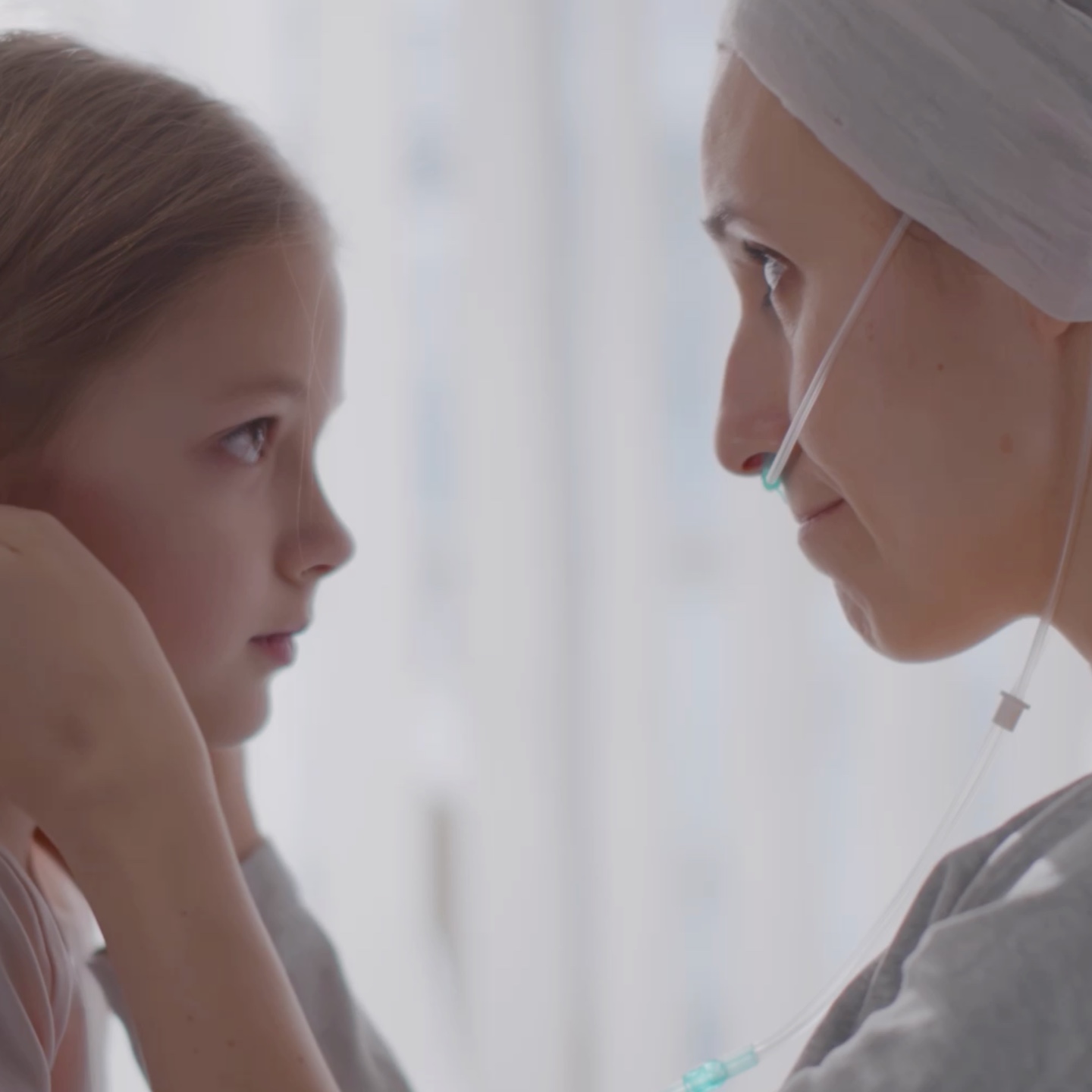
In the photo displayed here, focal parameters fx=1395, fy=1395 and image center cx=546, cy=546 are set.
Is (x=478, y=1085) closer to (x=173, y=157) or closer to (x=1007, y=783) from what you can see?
(x=1007, y=783)

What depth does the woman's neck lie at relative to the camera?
0.90 meters

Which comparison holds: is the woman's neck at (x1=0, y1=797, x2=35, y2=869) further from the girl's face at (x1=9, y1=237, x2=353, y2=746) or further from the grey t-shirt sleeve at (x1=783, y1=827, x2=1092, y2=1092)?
the grey t-shirt sleeve at (x1=783, y1=827, x2=1092, y2=1092)

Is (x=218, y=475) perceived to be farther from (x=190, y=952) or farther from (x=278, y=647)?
(x=190, y=952)

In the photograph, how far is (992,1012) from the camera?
63 cm

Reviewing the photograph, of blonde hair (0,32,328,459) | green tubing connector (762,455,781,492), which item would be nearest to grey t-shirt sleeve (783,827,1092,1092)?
green tubing connector (762,455,781,492)

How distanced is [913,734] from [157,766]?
1.27 metres

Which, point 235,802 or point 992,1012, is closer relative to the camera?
point 992,1012

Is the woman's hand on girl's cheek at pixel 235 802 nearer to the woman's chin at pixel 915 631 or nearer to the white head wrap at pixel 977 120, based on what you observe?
the woman's chin at pixel 915 631

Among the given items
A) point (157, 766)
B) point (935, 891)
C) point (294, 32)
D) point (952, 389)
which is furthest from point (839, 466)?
point (294, 32)

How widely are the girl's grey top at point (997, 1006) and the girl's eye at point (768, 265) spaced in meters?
0.38

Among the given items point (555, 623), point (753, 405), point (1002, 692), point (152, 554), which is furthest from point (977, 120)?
point (555, 623)

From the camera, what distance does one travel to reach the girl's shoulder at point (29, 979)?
0.77 m

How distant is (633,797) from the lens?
185 cm

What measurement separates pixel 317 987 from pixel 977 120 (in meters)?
0.74
